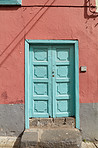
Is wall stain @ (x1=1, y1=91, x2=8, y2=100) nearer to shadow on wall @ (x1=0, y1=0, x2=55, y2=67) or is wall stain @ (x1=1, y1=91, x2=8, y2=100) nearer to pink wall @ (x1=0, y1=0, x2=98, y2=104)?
pink wall @ (x1=0, y1=0, x2=98, y2=104)

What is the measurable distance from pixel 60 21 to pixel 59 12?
24cm

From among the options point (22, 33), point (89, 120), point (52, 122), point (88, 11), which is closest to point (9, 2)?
point (22, 33)

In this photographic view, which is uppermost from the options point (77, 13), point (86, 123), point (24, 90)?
point (77, 13)

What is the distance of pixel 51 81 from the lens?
3.45 meters

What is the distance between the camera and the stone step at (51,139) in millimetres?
2879

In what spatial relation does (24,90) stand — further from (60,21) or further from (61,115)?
(60,21)

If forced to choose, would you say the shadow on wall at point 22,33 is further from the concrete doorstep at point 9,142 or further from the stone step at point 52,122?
the concrete doorstep at point 9,142

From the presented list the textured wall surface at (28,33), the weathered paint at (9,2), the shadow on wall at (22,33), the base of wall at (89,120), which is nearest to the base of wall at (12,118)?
the textured wall surface at (28,33)

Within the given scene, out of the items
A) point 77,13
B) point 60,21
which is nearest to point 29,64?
point 60,21

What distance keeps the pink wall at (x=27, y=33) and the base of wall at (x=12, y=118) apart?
139 mm

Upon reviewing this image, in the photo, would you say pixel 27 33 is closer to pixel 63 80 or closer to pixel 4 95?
pixel 63 80

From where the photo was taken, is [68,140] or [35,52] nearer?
[68,140]

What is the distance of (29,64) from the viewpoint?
344cm

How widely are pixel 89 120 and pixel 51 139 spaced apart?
114 centimetres
